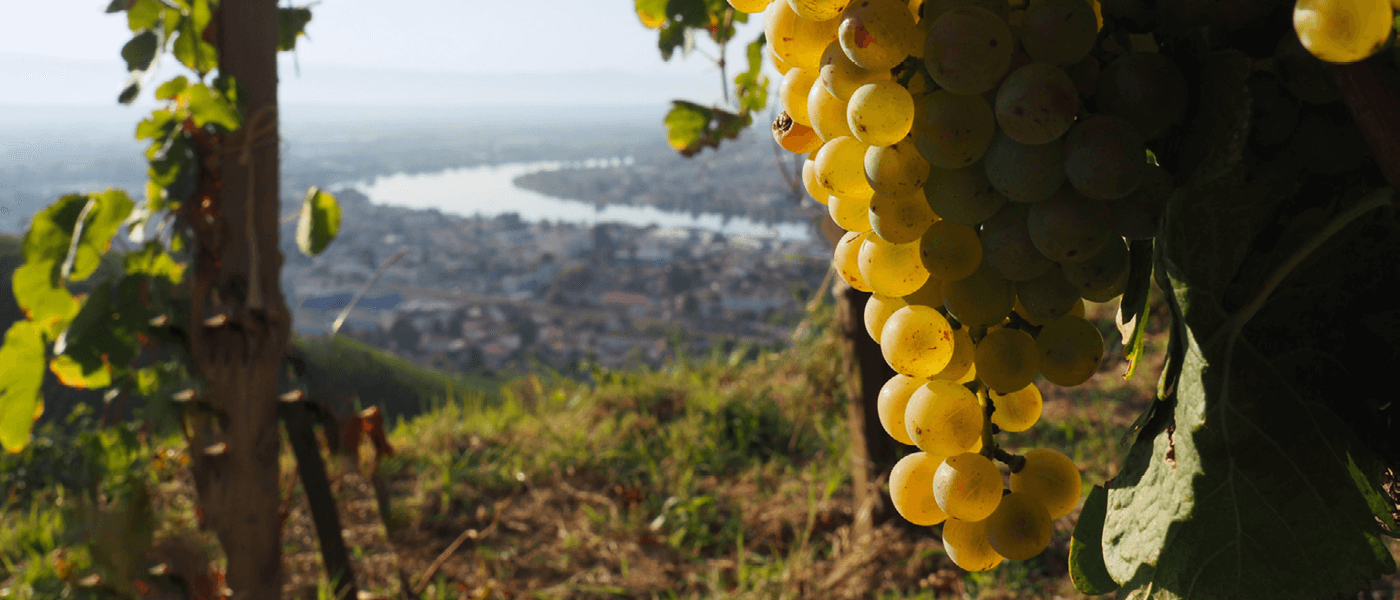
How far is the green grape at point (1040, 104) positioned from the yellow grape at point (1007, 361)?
12cm

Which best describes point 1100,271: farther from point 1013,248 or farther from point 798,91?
point 798,91

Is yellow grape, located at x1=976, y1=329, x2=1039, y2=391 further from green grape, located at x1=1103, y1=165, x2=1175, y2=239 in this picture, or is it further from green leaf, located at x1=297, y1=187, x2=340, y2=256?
green leaf, located at x1=297, y1=187, x2=340, y2=256

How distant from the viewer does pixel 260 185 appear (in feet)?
5.34

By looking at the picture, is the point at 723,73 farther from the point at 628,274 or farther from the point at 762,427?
the point at 628,274

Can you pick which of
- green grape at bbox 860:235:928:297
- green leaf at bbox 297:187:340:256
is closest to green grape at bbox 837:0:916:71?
green grape at bbox 860:235:928:297

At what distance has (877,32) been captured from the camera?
1.18ft

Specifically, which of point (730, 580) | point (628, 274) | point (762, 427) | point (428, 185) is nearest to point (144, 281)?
point (730, 580)

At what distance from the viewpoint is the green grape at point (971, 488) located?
0.41 metres

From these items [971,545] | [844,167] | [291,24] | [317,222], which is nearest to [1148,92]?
[844,167]

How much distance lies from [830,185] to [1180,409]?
206mm

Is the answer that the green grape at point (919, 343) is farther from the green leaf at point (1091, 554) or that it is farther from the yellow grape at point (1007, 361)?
the green leaf at point (1091, 554)

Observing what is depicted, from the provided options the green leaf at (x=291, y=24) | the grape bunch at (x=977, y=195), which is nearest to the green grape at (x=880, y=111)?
the grape bunch at (x=977, y=195)

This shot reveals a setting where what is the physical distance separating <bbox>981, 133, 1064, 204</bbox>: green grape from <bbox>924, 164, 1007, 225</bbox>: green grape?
0.02 metres

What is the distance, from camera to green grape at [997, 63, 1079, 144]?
0.33 meters
